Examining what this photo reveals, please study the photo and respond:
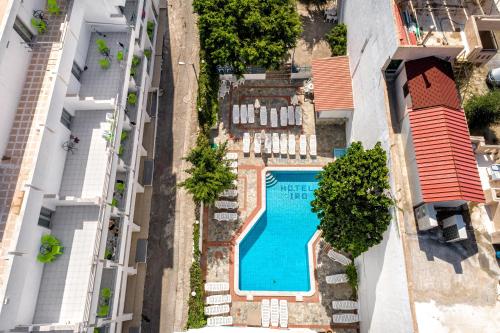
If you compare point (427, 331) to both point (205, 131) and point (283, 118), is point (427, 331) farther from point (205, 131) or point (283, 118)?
point (205, 131)

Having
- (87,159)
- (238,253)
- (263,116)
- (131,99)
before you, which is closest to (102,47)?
(131,99)

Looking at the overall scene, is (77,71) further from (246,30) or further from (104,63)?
(246,30)

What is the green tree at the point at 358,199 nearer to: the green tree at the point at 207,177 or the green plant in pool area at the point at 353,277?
the green plant in pool area at the point at 353,277

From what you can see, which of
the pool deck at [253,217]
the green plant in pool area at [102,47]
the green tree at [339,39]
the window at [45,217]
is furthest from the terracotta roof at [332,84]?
the window at [45,217]

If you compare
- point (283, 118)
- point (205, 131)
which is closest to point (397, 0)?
point (283, 118)

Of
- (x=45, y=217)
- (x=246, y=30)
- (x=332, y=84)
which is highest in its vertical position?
(x=246, y=30)
